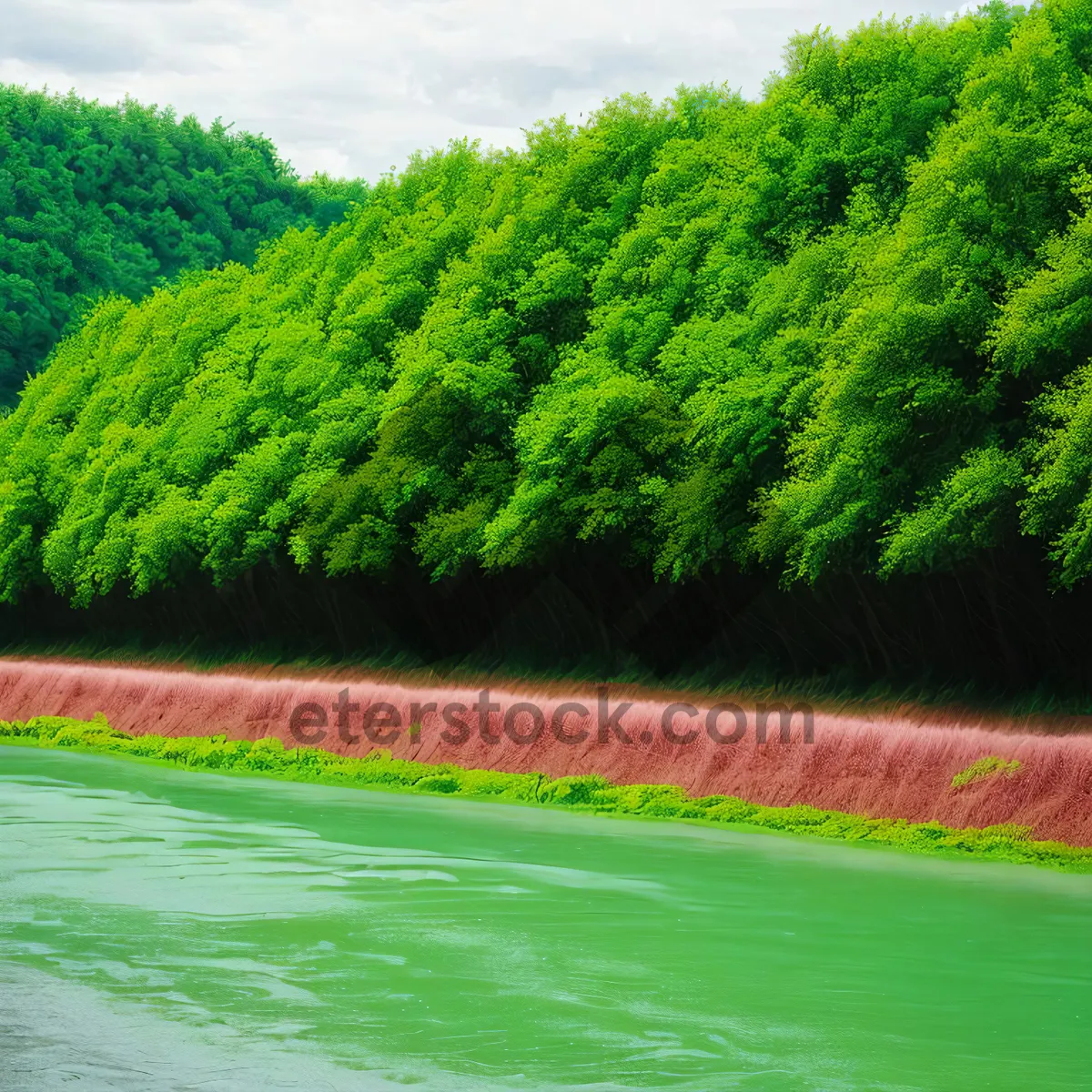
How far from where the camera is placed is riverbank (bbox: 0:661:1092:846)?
22109mm

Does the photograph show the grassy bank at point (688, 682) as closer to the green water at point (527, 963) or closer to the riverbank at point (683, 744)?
the riverbank at point (683, 744)

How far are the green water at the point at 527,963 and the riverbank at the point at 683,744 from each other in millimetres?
1523

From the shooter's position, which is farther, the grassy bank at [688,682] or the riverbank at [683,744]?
the grassy bank at [688,682]

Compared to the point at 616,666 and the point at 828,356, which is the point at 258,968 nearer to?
the point at 828,356

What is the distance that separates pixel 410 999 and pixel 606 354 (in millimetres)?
20714

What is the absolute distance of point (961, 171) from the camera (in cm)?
2356

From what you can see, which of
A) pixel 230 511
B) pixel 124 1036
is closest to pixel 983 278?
pixel 124 1036

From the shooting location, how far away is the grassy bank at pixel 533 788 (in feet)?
70.7

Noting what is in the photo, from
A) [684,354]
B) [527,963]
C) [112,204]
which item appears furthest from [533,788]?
[112,204]

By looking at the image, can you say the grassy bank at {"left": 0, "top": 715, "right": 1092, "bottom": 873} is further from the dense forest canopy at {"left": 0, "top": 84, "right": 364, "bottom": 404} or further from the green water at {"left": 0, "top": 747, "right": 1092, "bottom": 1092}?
the dense forest canopy at {"left": 0, "top": 84, "right": 364, "bottom": 404}

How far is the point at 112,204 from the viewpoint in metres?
105

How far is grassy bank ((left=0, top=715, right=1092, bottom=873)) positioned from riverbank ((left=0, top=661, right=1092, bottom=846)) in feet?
1.06

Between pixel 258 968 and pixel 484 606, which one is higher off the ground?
pixel 484 606

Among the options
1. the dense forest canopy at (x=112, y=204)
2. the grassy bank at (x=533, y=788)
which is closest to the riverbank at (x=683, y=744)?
the grassy bank at (x=533, y=788)
